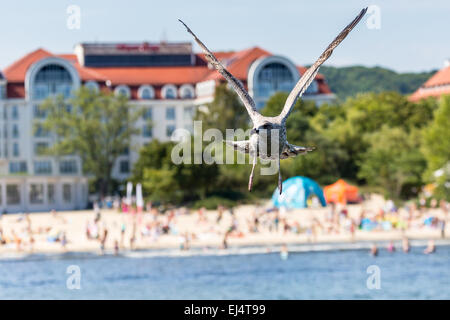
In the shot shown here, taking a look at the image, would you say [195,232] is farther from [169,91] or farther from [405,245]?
[169,91]

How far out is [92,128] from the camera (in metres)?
93.7

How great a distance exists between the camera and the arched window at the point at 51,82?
10025cm

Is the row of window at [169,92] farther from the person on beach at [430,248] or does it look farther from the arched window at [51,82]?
the person on beach at [430,248]

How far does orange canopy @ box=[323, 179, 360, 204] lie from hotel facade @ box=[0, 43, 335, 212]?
24748 millimetres

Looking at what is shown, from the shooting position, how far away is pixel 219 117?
90.4 m

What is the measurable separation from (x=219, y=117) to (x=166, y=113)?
63.3 feet

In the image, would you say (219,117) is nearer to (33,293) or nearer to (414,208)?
(414,208)

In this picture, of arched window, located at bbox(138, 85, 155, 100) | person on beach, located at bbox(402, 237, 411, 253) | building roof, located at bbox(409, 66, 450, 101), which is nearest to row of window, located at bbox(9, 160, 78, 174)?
arched window, located at bbox(138, 85, 155, 100)

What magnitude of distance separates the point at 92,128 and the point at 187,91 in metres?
18.9

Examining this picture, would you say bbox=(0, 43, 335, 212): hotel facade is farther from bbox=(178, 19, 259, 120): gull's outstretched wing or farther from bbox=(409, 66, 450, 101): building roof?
bbox=(178, 19, 259, 120): gull's outstretched wing

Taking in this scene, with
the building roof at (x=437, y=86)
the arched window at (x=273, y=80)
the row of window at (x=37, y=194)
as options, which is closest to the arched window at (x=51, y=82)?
the row of window at (x=37, y=194)

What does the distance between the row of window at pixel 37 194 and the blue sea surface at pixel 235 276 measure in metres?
28.9

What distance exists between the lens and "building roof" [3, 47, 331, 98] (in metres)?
103

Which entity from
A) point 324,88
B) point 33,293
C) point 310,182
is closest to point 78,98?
point 324,88
